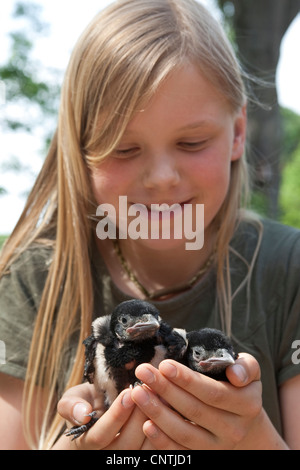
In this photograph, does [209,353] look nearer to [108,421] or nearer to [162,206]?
[108,421]

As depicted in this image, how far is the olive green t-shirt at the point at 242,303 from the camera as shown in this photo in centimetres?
149

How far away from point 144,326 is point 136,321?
2 centimetres

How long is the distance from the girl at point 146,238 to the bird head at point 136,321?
9.0 inches

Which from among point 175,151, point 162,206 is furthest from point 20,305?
point 175,151

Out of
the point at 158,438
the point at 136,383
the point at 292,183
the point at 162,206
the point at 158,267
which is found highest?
the point at 292,183

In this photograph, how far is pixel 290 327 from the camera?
1486 mm

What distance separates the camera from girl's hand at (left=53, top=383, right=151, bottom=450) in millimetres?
1047

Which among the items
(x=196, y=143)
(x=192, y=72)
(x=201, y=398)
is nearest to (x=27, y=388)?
(x=201, y=398)

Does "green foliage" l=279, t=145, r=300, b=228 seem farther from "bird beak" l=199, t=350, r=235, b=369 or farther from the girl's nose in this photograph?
"bird beak" l=199, t=350, r=235, b=369

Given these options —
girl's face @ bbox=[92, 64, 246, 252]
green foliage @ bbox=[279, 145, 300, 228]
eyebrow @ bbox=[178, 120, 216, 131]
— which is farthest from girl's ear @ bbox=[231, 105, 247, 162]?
green foliage @ bbox=[279, 145, 300, 228]

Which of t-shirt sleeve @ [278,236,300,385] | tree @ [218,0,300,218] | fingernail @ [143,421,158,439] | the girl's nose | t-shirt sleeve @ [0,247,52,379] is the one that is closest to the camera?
fingernail @ [143,421,158,439]

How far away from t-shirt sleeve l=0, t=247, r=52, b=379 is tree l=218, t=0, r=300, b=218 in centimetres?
143

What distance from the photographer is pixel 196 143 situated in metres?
1.38
